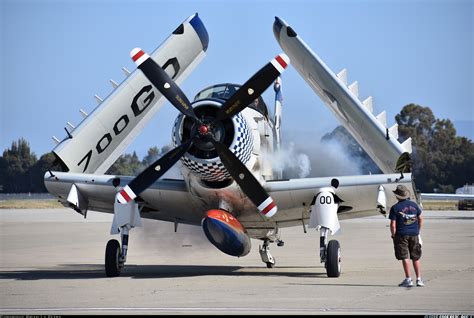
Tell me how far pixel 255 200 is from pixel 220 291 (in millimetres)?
3117

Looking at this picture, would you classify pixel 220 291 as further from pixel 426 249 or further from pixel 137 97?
pixel 426 249

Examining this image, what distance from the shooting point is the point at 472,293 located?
48.7 feet

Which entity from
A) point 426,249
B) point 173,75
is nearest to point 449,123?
point 426,249

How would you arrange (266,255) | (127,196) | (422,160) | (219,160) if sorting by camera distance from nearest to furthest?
(219,160) → (127,196) → (266,255) → (422,160)

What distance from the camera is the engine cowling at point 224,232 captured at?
58.9 ft

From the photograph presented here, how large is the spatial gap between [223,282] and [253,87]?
356 cm

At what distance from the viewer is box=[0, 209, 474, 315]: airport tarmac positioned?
13.0 metres

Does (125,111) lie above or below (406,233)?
above

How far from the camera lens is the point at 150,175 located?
1806 centimetres

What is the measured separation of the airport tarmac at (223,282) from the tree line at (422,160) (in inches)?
2526

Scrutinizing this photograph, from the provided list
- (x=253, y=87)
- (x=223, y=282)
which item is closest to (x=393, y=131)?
(x=253, y=87)

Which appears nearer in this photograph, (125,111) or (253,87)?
(253,87)

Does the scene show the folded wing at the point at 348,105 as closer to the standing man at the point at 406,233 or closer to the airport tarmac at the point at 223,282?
the airport tarmac at the point at 223,282

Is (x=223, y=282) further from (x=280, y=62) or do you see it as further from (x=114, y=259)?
(x=280, y=62)
